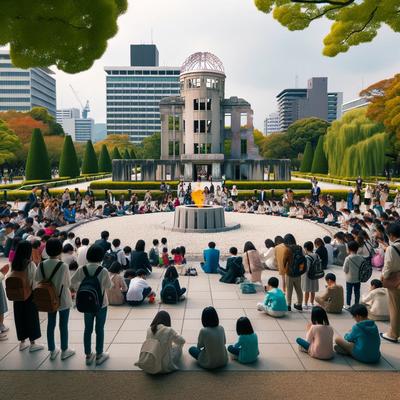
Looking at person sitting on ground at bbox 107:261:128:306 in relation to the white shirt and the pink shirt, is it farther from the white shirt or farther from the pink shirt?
the pink shirt

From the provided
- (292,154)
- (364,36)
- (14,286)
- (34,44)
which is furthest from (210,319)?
(292,154)

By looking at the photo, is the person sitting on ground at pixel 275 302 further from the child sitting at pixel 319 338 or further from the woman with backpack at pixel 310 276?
the child sitting at pixel 319 338

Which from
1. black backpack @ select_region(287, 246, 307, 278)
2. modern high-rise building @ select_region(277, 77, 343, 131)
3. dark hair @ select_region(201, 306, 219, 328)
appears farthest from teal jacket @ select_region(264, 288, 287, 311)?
modern high-rise building @ select_region(277, 77, 343, 131)

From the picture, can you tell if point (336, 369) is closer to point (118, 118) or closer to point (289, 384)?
point (289, 384)

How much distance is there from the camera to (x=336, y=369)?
21.5 feet

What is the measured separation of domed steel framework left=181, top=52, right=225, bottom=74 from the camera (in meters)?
60.2

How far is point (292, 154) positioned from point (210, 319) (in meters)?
92.4

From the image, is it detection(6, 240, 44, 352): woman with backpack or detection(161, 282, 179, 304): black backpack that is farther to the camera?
detection(161, 282, 179, 304): black backpack

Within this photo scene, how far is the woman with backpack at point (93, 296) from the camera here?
21.0 ft

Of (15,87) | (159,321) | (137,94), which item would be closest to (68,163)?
(159,321)

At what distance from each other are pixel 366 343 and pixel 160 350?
3470mm

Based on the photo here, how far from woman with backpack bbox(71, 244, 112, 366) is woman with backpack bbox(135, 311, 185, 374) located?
877 mm

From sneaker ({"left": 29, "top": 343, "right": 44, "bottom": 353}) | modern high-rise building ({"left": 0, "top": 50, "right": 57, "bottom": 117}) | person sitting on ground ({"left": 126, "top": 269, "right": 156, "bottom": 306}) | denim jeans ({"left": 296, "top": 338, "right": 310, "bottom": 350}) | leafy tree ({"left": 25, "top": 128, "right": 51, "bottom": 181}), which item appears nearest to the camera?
denim jeans ({"left": 296, "top": 338, "right": 310, "bottom": 350})

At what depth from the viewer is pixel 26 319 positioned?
7.18m
